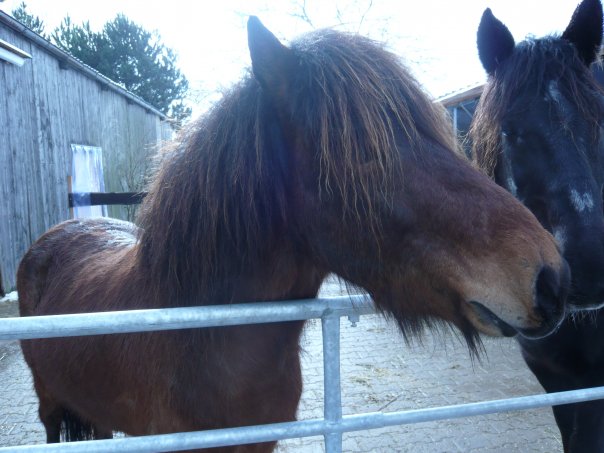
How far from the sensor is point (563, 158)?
1939 mm

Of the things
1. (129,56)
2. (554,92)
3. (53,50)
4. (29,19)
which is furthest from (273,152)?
(29,19)

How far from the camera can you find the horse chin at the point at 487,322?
3.86ft

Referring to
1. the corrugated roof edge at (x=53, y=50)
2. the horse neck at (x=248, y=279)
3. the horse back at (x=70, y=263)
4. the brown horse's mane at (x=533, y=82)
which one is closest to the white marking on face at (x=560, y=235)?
the brown horse's mane at (x=533, y=82)

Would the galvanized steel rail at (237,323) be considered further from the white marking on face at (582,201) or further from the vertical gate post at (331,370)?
the white marking on face at (582,201)

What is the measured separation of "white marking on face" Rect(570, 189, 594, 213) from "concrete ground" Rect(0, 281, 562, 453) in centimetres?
127

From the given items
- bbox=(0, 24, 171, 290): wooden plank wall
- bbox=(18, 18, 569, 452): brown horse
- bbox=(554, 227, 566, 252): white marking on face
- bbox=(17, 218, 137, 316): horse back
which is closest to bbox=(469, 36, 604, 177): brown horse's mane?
bbox=(554, 227, 566, 252): white marking on face

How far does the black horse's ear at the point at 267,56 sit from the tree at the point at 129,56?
2928cm

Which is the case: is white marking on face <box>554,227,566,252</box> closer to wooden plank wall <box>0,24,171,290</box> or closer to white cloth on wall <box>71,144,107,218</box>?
wooden plank wall <box>0,24,171,290</box>

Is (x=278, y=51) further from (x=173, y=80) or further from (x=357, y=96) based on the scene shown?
(x=173, y=80)

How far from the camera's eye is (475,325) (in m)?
1.22

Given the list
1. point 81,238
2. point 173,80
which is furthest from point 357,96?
point 173,80

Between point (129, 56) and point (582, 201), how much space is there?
33.1 meters

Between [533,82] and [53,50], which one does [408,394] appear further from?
[53,50]

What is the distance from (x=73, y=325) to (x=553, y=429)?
415 cm
